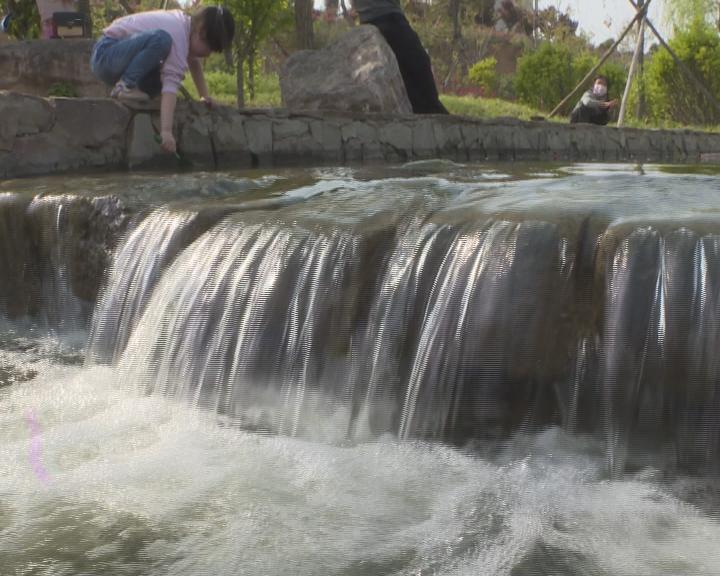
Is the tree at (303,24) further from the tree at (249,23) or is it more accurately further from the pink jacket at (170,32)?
the pink jacket at (170,32)

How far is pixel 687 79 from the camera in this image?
17.4 metres

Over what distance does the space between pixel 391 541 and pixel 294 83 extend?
250 inches

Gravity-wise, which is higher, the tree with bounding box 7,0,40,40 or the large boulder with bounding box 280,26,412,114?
the tree with bounding box 7,0,40,40

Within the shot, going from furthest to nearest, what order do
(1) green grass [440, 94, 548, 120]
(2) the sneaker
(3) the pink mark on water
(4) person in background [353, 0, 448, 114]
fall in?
1. (1) green grass [440, 94, 548, 120]
2. (4) person in background [353, 0, 448, 114]
3. (2) the sneaker
4. (3) the pink mark on water

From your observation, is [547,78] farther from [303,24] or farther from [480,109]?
[303,24]

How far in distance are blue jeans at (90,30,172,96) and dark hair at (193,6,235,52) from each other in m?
0.22

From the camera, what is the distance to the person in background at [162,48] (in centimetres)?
490

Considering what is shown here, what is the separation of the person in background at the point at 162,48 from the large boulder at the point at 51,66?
5.17ft

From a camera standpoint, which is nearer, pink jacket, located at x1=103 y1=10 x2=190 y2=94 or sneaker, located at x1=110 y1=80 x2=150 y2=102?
pink jacket, located at x1=103 y1=10 x2=190 y2=94

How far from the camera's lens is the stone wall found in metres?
4.87

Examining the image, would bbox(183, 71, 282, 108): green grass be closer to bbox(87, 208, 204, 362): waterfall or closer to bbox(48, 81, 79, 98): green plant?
bbox(48, 81, 79, 98): green plant

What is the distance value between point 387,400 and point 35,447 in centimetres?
99

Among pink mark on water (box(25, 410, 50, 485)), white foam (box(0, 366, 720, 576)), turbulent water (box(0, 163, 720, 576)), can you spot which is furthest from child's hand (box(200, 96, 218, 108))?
white foam (box(0, 366, 720, 576))

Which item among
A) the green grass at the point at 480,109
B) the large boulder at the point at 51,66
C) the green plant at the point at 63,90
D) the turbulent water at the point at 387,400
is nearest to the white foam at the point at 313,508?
the turbulent water at the point at 387,400
